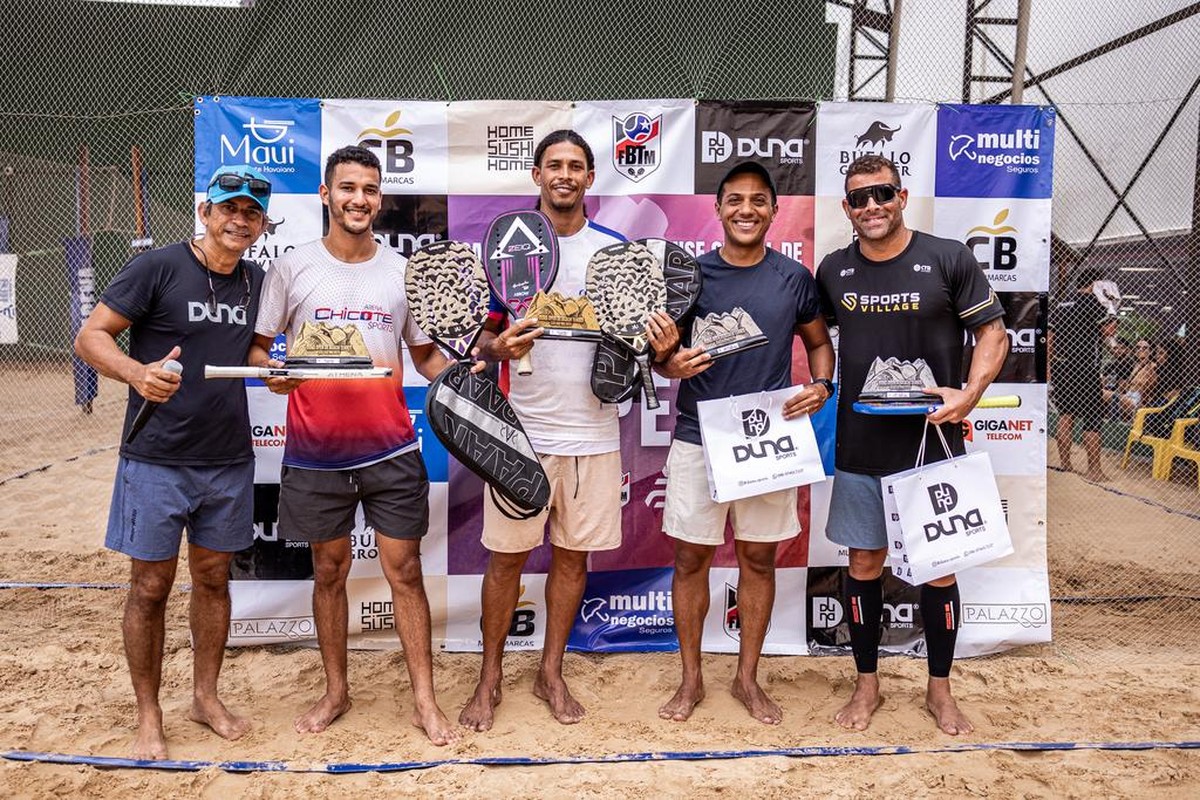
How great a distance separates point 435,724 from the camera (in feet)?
9.75

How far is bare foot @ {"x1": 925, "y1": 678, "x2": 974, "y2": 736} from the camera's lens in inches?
121

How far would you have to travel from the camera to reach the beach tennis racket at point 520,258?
2.93m

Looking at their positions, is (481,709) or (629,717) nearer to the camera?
(481,709)

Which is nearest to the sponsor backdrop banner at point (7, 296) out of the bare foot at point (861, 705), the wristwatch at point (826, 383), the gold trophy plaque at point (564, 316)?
the gold trophy plaque at point (564, 316)

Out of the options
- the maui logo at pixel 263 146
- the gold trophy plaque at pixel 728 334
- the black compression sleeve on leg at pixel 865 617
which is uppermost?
the maui logo at pixel 263 146

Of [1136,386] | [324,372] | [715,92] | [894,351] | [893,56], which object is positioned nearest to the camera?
[324,372]

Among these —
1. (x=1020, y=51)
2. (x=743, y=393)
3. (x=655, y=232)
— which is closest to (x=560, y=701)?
(x=743, y=393)

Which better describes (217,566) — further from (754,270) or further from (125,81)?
(125,81)

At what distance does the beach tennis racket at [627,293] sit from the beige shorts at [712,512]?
1.33 feet

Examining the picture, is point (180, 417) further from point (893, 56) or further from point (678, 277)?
point (893, 56)

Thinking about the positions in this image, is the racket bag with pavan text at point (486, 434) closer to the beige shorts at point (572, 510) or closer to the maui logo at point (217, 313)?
the beige shorts at point (572, 510)

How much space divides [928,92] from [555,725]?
4627 millimetres

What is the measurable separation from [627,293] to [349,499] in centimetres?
118

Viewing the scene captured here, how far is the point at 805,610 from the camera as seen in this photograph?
3934 mm
